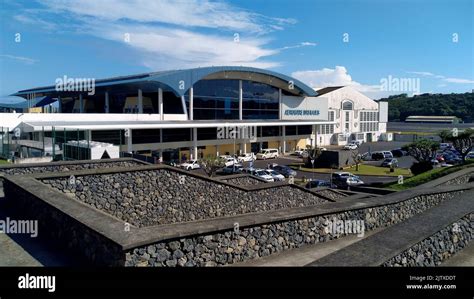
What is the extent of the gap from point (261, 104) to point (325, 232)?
135ft

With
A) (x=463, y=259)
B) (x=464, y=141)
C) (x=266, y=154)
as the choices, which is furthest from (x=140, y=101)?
(x=463, y=259)

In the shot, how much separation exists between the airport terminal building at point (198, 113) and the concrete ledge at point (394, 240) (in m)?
19.7

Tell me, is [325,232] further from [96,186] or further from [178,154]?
[178,154]

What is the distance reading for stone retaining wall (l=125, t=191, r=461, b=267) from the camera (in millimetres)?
5273

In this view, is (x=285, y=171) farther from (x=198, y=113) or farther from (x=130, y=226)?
(x=130, y=226)

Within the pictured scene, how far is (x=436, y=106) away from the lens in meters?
106

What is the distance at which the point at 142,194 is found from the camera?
1059 cm

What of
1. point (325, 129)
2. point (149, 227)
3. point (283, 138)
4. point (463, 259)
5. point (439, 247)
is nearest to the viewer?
point (149, 227)

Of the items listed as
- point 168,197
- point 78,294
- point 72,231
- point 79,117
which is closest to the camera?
point 78,294

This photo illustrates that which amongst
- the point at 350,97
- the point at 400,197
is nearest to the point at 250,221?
the point at 400,197

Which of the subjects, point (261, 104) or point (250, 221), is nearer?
point (250, 221)

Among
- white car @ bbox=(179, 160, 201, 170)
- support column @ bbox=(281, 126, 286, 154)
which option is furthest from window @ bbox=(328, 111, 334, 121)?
white car @ bbox=(179, 160, 201, 170)

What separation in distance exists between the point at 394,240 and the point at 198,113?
36.0 meters

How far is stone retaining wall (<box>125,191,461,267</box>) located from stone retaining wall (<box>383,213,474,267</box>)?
1.93 metres
